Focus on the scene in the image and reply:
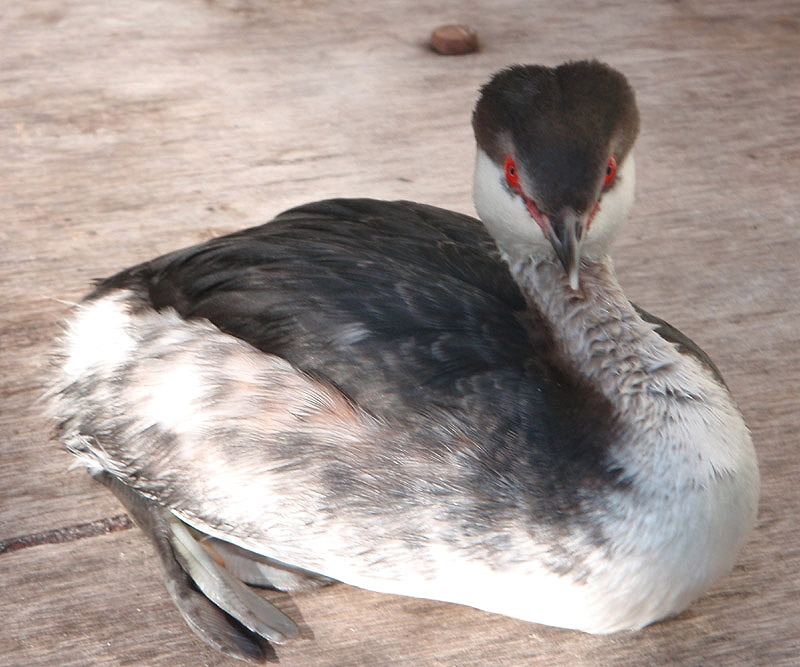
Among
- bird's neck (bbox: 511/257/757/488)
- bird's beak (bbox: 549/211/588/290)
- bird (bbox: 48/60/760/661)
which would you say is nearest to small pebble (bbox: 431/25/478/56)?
bird (bbox: 48/60/760/661)

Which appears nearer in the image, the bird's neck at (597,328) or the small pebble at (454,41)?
the bird's neck at (597,328)

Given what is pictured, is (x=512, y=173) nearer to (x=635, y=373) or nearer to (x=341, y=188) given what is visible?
(x=635, y=373)

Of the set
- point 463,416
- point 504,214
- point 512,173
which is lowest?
point 463,416

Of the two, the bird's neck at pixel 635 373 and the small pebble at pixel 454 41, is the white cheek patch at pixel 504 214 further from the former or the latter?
the small pebble at pixel 454 41

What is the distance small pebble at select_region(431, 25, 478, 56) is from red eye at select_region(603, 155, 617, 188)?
Result: 229cm

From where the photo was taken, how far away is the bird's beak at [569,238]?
87.3 inches

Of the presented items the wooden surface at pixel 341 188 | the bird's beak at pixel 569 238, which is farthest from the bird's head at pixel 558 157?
the wooden surface at pixel 341 188

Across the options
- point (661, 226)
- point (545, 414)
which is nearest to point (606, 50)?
point (661, 226)

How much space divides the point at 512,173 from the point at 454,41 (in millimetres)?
2299

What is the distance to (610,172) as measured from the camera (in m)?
2.29

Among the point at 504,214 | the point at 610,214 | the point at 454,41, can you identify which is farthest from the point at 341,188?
the point at 610,214

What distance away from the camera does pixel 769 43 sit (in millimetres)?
4594

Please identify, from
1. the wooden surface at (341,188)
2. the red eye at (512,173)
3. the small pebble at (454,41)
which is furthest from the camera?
the small pebble at (454,41)

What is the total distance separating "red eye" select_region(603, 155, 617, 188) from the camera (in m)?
2.27
